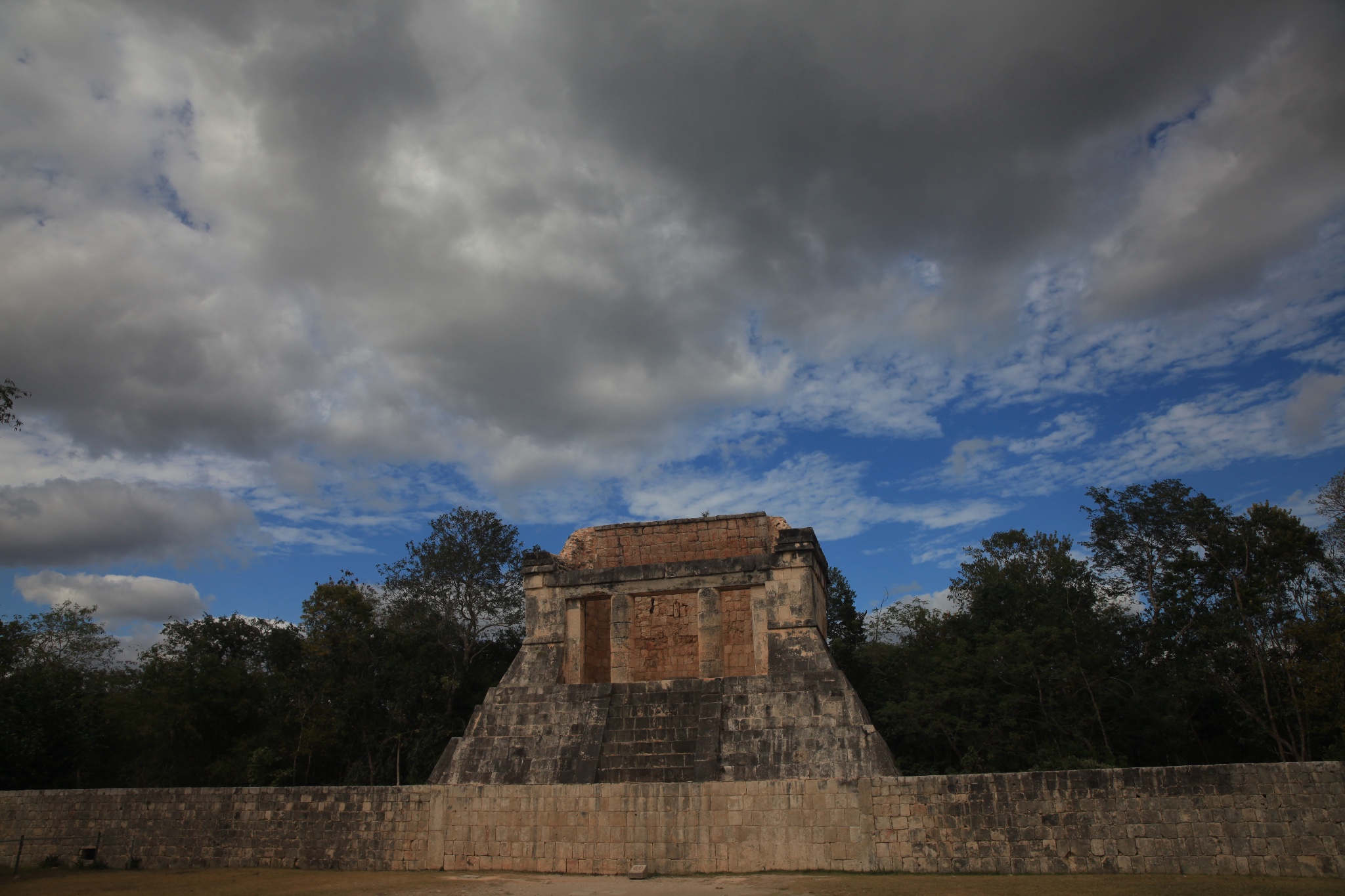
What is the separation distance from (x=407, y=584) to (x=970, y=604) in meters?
17.9

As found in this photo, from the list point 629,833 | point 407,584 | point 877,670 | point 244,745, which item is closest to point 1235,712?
point 877,670

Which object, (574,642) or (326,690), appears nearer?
(574,642)

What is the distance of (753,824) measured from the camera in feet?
32.0

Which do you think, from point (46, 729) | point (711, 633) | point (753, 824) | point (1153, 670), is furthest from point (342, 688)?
point (1153, 670)

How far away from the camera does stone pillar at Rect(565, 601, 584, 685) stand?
12.8 m

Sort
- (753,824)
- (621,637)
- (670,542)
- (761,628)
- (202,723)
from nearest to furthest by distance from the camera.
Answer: (753,824) < (761,628) < (621,637) < (670,542) < (202,723)

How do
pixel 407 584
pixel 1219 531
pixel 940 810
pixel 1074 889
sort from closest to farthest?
pixel 1074 889, pixel 940 810, pixel 1219 531, pixel 407 584

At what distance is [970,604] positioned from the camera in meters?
21.9

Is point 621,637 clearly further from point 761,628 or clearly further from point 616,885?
point 616,885

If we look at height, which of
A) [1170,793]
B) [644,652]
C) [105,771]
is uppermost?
[644,652]

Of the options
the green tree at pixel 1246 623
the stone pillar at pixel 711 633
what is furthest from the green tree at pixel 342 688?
the green tree at pixel 1246 623

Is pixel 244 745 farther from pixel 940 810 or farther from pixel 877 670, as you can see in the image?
pixel 940 810

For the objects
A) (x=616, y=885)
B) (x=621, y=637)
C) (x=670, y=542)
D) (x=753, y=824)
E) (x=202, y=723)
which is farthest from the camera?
(x=202, y=723)

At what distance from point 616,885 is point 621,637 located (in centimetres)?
442
